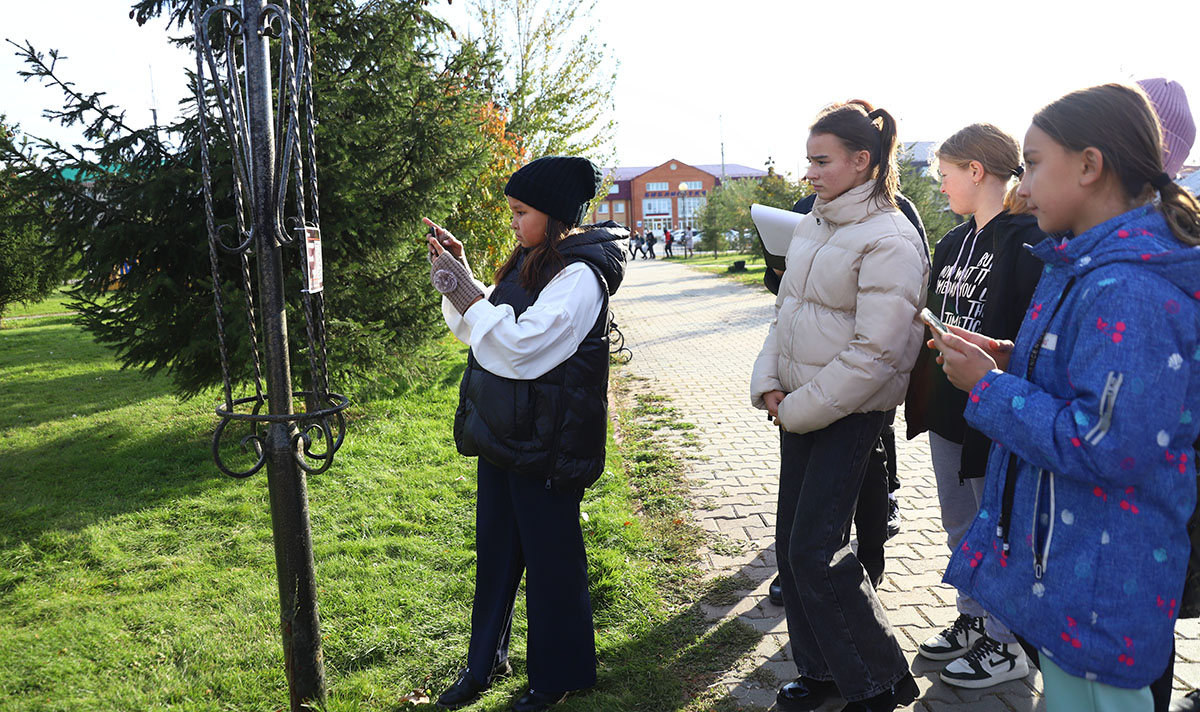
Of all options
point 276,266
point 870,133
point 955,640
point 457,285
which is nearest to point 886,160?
point 870,133

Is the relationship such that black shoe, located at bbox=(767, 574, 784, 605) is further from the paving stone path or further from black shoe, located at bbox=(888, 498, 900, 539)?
black shoe, located at bbox=(888, 498, 900, 539)

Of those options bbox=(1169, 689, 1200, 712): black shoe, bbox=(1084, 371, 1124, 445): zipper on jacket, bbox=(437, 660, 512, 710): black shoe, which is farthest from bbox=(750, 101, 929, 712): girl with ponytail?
bbox=(437, 660, 512, 710): black shoe

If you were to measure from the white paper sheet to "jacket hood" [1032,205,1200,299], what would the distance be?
177 cm

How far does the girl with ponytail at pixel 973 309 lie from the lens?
9.17 ft

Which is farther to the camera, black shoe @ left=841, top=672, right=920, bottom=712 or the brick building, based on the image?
the brick building

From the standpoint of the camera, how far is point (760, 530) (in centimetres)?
468

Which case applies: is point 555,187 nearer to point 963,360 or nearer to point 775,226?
point 775,226

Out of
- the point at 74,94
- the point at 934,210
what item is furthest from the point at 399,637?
the point at 934,210

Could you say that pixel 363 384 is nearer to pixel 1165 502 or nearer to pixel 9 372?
pixel 1165 502

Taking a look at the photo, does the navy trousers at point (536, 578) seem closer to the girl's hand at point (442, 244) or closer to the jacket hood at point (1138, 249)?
the girl's hand at point (442, 244)

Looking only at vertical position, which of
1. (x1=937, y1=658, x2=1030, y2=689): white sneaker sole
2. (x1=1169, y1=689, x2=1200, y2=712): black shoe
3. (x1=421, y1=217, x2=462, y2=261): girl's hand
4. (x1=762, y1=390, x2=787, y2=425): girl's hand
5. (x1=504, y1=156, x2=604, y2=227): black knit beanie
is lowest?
(x1=937, y1=658, x2=1030, y2=689): white sneaker sole

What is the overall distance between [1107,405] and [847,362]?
0.92m

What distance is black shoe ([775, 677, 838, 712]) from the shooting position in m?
2.85

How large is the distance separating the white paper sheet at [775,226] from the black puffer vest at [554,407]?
102 cm
